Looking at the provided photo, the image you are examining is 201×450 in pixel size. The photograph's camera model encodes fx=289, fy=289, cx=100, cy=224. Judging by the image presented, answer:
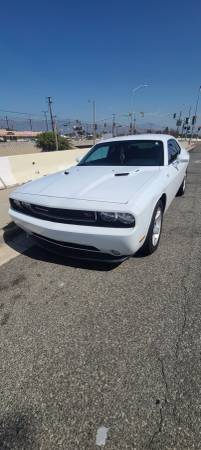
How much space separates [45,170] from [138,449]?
897 centimetres

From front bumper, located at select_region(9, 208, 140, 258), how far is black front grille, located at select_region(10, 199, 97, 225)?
47 millimetres

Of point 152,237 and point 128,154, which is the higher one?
point 128,154

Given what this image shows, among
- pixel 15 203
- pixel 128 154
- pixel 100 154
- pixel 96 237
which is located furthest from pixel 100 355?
pixel 100 154

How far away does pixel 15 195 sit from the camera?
340 cm

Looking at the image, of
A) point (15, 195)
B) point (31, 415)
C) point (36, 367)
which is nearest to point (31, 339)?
point (36, 367)

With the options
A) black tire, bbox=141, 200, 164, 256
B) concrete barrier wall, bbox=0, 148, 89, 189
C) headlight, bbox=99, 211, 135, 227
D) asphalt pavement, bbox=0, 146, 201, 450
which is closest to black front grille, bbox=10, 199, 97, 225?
headlight, bbox=99, 211, 135, 227

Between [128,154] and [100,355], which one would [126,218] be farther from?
[128,154]

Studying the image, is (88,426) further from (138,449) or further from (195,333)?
(195,333)

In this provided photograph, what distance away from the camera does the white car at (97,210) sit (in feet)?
8.77

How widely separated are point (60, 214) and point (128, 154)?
1.98 metres

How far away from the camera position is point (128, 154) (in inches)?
175

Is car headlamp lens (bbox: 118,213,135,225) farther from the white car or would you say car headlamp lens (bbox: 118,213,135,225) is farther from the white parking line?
the white parking line

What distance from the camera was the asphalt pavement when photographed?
5.27 ft

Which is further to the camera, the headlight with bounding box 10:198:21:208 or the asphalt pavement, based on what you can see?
the headlight with bounding box 10:198:21:208
